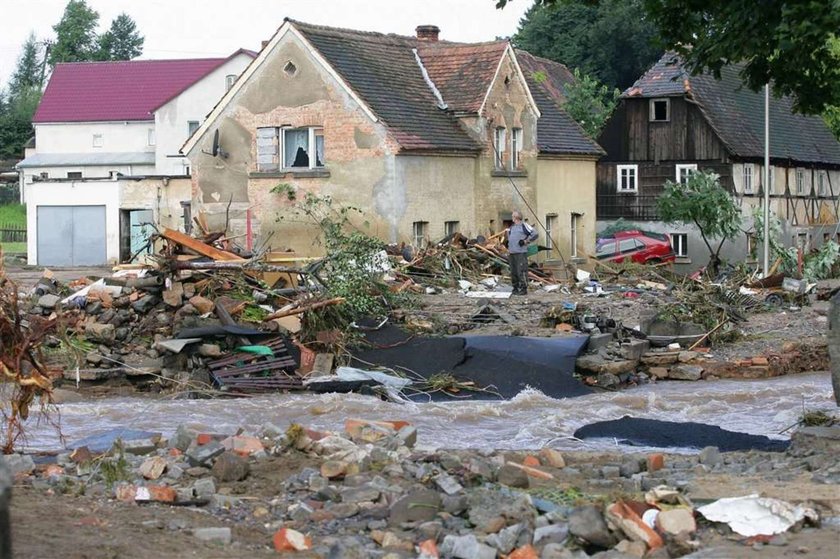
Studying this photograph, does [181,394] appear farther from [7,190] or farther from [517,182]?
[7,190]

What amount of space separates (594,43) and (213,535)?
6943 centimetres

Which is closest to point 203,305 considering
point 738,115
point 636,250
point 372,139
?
point 372,139

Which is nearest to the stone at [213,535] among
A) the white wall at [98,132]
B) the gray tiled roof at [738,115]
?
the gray tiled roof at [738,115]

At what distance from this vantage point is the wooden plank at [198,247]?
25391mm

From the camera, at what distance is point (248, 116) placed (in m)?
35.5

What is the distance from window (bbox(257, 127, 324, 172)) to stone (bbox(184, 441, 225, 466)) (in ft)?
72.7

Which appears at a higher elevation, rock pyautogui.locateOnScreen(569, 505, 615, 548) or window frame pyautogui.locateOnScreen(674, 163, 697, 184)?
window frame pyautogui.locateOnScreen(674, 163, 697, 184)

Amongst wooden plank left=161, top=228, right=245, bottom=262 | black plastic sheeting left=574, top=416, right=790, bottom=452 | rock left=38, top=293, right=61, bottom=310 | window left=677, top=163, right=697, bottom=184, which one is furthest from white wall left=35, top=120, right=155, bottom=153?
black plastic sheeting left=574, top=416, right=790, bottom=452

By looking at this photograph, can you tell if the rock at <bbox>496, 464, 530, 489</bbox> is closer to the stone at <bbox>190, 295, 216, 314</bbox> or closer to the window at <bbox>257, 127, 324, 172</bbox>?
the stone at <bbox>190, 295, 216, 314</bbox>

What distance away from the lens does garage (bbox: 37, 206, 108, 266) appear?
1845 inches

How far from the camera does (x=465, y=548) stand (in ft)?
33.4

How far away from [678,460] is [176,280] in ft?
41.0

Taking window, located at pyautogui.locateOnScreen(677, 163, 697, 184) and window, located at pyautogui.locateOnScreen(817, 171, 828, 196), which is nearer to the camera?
window, located at pyautogui.locateOnScreen(677, 163, 697, 184)

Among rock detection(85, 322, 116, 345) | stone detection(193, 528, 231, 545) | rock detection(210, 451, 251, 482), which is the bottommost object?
stone detection(193, 528, 231, 545)
